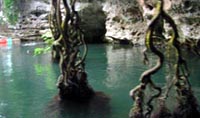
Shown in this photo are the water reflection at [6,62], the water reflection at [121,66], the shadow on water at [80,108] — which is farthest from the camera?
the water reflection at [6,62]

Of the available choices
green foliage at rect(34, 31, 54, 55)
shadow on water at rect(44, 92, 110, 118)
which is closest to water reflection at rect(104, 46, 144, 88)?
shadow on water at rect(44, 92, 110, 118)

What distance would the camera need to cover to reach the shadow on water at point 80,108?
999 centimetres

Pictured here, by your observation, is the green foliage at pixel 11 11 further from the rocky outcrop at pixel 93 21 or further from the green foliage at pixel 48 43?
the green foliage at pixel 48 43

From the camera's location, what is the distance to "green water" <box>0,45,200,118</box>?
34.0 feet

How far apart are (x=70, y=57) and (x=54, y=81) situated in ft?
12.6

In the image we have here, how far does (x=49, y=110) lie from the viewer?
413 inches

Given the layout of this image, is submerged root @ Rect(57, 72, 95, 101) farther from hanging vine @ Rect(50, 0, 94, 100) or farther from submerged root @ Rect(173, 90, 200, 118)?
submerged root @ Rect(173, 90, 200, 118)

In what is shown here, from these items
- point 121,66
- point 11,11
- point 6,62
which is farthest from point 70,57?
point 11,11

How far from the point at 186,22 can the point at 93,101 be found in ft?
32.0

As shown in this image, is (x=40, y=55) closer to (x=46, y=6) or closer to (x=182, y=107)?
(x=46, y=6)

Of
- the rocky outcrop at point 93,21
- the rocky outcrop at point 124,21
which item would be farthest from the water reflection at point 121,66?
the rocky outcrop at point 93,21

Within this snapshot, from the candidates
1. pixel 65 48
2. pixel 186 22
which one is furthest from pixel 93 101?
pixel 186 22

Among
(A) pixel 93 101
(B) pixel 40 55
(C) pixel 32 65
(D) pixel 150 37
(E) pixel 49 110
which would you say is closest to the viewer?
(D) pixel 150 37

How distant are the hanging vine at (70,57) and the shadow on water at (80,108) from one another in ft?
0.93
